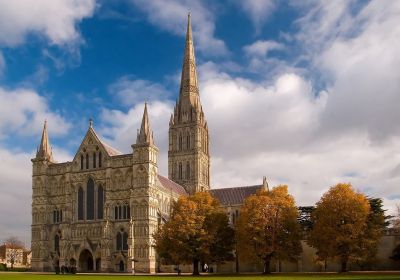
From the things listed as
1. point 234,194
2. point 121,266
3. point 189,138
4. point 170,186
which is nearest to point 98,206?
point 121,266

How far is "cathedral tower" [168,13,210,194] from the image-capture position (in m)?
122

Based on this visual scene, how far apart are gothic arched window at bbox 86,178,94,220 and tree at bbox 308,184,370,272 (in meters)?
41.3

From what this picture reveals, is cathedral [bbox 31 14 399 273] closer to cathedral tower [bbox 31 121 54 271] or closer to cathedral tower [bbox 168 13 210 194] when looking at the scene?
cathedral tower [bbox 31 121 54 271]

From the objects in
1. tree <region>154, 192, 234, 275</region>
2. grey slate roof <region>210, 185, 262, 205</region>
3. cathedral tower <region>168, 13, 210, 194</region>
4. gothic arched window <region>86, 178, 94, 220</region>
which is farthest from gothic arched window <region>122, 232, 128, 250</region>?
cathedral tower <region>168, 13, 210, 194</region>

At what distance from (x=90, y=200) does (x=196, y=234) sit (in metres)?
31.4

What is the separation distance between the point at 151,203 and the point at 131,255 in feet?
29.3

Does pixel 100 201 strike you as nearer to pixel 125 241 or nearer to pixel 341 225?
pixel 125 241

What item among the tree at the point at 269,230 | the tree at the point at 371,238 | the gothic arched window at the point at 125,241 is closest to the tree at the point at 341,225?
the tree at the point at 371,238

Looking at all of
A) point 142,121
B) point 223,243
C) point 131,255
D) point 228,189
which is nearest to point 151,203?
point 131,255

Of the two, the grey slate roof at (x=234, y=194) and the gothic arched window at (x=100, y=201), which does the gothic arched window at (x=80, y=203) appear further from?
the grey slate roof at (x=234, y=194)

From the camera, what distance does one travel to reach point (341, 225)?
63.9 meters

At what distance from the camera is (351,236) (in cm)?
6244

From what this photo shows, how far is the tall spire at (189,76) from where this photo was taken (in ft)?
418

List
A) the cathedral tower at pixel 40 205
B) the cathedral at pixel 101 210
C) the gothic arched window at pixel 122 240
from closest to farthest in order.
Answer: the cathedral at pixel 101 210
the gothic arched window at pixel 122 240
the cathedral tower at pixel 40 205
